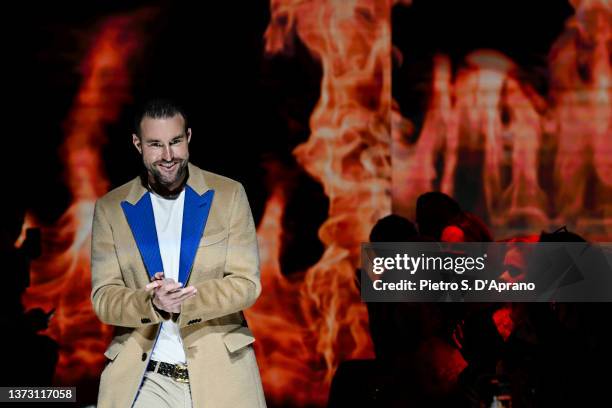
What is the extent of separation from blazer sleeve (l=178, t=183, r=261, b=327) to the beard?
0.20 m

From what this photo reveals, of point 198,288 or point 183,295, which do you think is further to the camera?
point 198,288

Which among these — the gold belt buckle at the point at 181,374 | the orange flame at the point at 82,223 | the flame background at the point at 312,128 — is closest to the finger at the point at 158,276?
the gold belt buckle at the point at 181,374

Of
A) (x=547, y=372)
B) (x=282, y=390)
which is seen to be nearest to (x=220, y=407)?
(x=282, y=390)

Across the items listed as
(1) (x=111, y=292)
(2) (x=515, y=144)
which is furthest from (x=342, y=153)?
(1) (x=111, y=292)

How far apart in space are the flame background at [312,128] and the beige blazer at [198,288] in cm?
178

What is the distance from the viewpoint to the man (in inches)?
132

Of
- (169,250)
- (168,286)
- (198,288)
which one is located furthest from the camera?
(169,250)

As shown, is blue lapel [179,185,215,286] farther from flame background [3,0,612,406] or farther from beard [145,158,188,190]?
flame background [3,0,612,406]

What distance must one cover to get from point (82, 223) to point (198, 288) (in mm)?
2229

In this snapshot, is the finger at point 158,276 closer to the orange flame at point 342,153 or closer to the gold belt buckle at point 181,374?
the gold belt buckle at point 181,374

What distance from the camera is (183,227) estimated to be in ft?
11.5

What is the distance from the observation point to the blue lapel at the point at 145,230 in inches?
136

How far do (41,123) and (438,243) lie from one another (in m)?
2.12

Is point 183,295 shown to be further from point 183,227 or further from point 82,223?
point 82,223
